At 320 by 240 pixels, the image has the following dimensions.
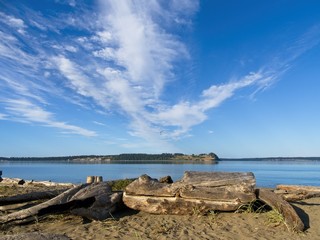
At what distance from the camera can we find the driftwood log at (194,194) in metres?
8.91

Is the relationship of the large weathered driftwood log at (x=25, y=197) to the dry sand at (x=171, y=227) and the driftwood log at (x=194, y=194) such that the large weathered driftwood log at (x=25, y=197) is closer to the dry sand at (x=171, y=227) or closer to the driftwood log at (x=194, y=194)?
the dry sand at (x=171, y=227)

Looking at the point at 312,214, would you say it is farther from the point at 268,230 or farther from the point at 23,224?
the point at 23,224

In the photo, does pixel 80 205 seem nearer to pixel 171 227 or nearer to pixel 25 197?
pixel 25 197

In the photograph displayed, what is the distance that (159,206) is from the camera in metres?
9.18

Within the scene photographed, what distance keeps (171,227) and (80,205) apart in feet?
8.81

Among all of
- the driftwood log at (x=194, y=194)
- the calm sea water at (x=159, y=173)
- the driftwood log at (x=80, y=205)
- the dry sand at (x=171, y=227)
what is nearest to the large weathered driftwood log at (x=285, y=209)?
the dry sand at (x=171, y=227)

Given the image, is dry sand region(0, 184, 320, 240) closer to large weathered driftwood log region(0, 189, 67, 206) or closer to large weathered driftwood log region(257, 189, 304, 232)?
large weathered driftwood log region(257, 189, 304, 232)

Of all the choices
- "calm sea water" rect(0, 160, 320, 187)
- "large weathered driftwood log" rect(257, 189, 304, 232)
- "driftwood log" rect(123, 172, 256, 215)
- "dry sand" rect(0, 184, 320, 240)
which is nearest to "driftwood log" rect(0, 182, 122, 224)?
"dry sand" rect(0, 184, 320, 240)

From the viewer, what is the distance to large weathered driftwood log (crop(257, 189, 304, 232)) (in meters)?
7.77

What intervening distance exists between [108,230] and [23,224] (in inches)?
90.8

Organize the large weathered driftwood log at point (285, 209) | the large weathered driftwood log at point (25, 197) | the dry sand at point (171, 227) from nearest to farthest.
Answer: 1. the dry sand at point (171, 227)
2. the large weathered driftwood log at point (285, 209)
3. the large weathered driftwood log at point (25, 197)

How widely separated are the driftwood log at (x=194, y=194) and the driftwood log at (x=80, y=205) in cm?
58

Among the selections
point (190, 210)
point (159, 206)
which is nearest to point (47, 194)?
point (159, 206)

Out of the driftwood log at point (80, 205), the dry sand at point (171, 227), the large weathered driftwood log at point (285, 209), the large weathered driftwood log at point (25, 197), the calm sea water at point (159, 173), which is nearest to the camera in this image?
the dry sand at point (171, 227)
